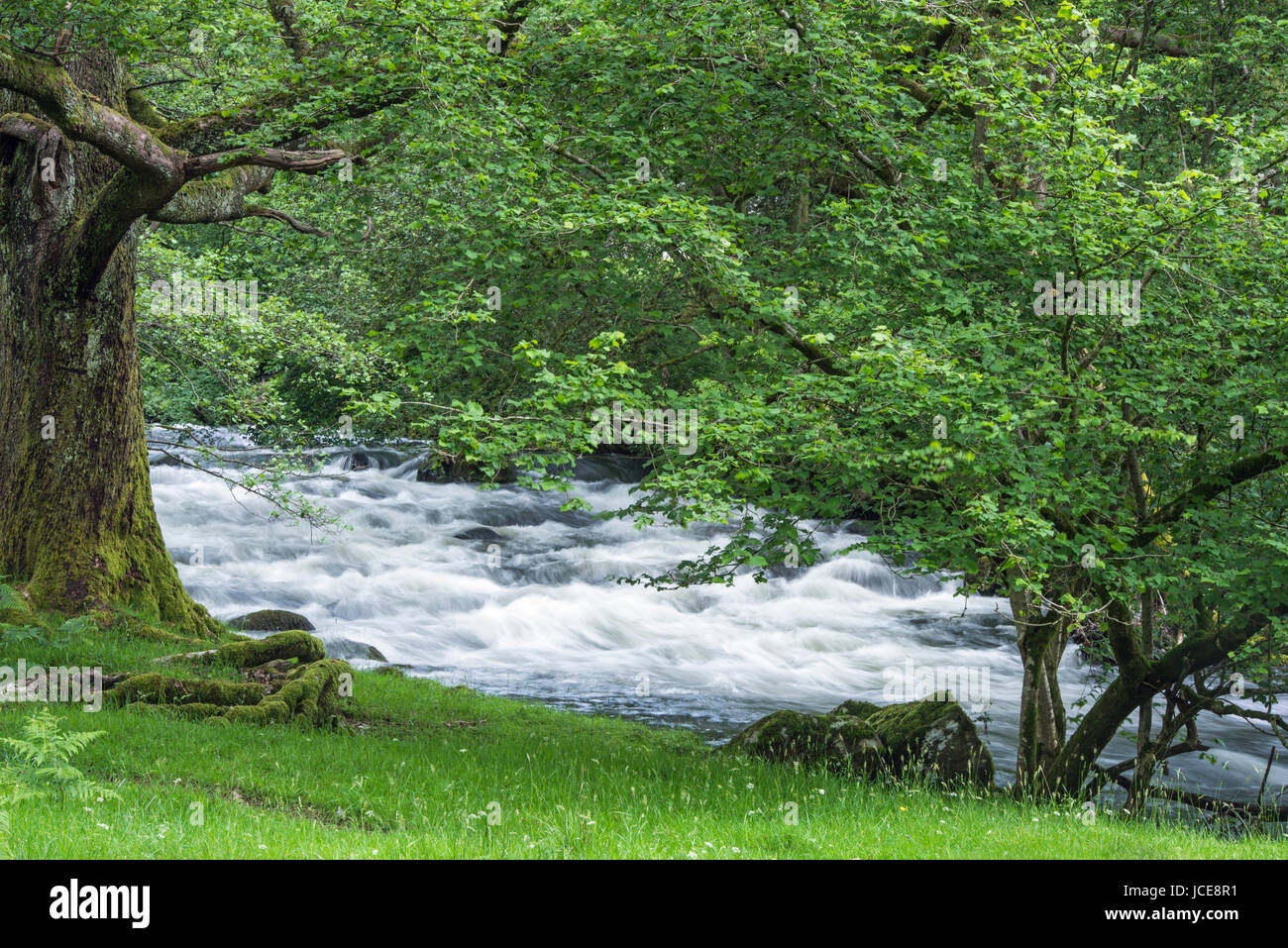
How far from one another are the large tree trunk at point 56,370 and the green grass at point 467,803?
4.38 ft

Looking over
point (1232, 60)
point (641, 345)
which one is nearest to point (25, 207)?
point (641, 345)

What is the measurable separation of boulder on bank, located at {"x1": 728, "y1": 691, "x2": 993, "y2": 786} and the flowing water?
3.04 m

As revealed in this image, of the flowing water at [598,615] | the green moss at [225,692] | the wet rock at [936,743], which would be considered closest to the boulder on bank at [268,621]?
the flowing water at [598,615]

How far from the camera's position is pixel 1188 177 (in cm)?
895

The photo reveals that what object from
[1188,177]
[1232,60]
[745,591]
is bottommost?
[745,591]

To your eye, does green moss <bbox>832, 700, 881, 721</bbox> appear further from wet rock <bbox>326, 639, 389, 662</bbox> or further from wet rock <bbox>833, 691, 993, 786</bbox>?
wet rock <bbox>326, 639, 389, 662</bbox>

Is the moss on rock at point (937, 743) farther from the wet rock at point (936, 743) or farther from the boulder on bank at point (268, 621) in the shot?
the boulder on bank at point (268, 621)

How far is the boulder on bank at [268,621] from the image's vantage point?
17141mm

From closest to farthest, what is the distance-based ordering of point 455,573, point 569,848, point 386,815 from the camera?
point 569,848 → point 386,815 → point 455,573

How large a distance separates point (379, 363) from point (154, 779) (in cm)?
868

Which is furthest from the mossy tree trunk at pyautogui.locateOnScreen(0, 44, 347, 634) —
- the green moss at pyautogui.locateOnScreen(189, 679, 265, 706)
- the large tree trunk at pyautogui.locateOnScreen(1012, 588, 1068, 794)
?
the large tree trunk at pyautogui.locateOnScreen(1012, 588, 1068, 794)

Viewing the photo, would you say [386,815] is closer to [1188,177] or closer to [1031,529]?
[1031,529]

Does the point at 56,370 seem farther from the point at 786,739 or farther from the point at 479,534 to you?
the point at 479,534

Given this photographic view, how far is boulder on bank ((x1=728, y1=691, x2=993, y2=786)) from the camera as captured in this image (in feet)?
37.4
